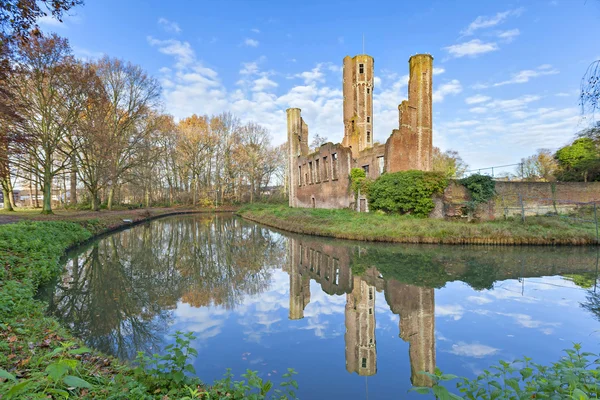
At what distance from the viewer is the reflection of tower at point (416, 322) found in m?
4.39

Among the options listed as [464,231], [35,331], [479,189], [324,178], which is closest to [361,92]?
[324,178]

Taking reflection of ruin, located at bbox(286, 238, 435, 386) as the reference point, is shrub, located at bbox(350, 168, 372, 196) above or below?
above

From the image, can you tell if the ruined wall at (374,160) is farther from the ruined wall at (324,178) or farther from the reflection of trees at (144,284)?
the reflection of trees at (144,284)

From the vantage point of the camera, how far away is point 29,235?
10.3m

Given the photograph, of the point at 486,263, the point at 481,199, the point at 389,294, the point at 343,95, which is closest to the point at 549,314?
the point at 389,294

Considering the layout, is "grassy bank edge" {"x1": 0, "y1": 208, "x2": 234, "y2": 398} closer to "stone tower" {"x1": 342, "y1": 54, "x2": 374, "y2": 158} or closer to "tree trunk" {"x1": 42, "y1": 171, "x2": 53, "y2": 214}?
"tree trunk" {"x1": 42, "y1": 171, "x2": 53, "y2": 214}

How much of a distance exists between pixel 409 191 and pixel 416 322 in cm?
1337

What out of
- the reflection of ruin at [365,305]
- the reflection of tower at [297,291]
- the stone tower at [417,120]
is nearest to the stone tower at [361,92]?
the stone tower at [417,120]

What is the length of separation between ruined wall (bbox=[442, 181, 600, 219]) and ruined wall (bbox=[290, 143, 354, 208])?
23.9 ft

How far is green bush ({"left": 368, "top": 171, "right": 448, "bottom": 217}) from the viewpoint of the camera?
1775 cm

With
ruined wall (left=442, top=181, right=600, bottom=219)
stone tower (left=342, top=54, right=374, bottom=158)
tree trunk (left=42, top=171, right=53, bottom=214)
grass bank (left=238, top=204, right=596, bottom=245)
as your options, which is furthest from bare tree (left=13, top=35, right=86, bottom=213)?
stone tower (left=342, top=54, right=374, bottom=158)

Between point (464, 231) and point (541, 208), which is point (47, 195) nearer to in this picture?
point (464, 231)

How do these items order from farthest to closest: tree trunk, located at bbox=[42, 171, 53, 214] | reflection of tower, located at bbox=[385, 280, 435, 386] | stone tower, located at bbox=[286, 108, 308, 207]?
stone tower, located at bbox=[286, 108, 308, 207], tree trunk, located at bbox=[42, 171, 53, 214], reflection of tower, located at bbox=[385, 280, 435, 386]

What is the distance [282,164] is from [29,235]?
4252 cm
